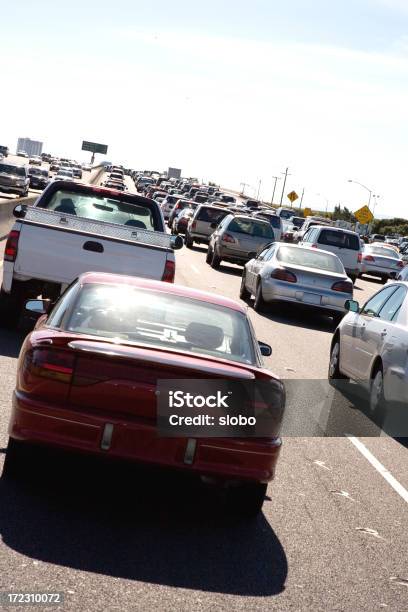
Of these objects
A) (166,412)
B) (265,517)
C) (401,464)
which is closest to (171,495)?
(265,517)

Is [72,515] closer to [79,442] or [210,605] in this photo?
[79,442]

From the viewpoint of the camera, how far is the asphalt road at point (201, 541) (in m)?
5.37

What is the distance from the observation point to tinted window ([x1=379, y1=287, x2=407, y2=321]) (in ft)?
38.2

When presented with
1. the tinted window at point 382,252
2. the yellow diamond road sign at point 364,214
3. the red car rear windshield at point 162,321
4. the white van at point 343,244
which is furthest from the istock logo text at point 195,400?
the yellow diamond road sign at point 364,214

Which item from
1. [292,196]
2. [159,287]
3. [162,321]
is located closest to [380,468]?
[159,287]

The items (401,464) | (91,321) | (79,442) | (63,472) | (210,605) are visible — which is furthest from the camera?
(401,464)

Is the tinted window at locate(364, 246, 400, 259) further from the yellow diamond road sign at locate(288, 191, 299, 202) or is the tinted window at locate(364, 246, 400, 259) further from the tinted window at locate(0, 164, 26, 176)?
the yellow diamond road sign at locate(288, 191, 299, 202)

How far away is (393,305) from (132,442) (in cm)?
622

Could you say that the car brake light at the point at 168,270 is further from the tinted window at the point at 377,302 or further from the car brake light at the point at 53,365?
the car brake light at the point at 53,365

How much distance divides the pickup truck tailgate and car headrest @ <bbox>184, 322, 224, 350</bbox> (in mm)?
5799

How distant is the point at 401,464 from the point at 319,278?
12013 millimetres

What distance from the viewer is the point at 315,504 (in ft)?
24.9
